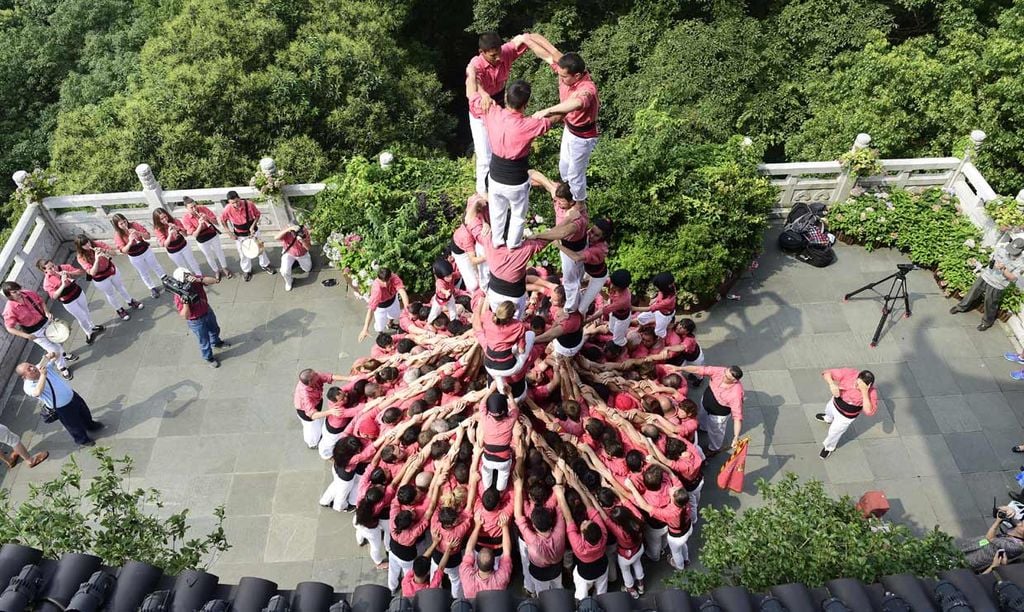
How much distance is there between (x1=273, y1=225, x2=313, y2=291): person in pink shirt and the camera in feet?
41.8

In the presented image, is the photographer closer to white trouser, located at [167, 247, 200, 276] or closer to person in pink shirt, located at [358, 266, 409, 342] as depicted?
person in pink shirt, located at [358, 266, 409, 342]

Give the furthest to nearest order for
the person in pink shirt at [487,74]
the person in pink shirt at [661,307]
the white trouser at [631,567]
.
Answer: the person in pink shirt at [661,307] < the white trouser at [631,567] < the person in pink shirt at [487,74]

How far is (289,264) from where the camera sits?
12961 millimetres

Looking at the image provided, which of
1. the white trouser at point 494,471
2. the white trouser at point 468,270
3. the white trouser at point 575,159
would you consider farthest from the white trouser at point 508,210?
the white trouser at point 494,471

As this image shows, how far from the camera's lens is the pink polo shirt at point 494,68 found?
7.73 metres

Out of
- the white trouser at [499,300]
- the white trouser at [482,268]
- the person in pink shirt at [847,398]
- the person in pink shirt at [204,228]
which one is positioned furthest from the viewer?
the person in pink shirt at [204,228]

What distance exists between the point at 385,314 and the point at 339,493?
2.96 meters

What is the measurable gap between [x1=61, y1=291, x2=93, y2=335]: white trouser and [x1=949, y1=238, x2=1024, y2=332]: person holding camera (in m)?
14.6

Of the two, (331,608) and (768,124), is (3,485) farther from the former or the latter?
(768,124)

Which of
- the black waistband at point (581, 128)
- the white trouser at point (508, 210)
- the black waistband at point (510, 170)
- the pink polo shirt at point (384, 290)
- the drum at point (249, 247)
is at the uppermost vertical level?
the black waistband at point (581, 128)

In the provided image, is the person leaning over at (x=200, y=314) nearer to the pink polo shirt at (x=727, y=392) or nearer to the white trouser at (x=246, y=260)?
the white trouser at (x=246, y=260)

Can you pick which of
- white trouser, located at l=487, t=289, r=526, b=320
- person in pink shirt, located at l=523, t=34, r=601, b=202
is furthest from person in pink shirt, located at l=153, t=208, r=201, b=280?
person in pink shirt, located at l=523, t=34, r=601, b=202

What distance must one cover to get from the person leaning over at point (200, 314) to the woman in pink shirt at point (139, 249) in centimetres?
149

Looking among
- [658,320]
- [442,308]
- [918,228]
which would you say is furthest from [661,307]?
[918,228]
